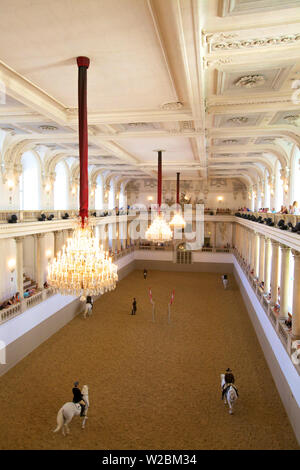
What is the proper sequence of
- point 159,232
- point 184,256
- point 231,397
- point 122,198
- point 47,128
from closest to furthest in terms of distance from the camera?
point 231,397, point 47,128, point 159,232, point 184,256, point 122,198

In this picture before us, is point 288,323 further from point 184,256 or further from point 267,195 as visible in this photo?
point 184,256

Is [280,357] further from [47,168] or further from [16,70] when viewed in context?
[47,168]

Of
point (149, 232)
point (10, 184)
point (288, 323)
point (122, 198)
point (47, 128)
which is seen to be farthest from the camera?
point (122, 198)

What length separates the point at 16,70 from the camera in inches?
243

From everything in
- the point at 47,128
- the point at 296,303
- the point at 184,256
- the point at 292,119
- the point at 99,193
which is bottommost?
the point at 184,256

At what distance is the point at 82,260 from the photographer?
221 inches

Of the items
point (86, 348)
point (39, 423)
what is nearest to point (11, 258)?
point (86, 348)

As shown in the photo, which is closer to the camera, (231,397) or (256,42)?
(256,42)

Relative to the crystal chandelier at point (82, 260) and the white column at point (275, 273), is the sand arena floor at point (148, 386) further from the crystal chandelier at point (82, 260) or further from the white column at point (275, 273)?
the crystal chandelier at point (82, 260)

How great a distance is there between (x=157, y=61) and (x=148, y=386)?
346 inches

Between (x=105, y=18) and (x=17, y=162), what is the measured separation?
10.6 meters

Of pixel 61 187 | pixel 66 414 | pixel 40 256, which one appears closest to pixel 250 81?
pixel 66 414

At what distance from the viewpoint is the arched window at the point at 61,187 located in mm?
18705

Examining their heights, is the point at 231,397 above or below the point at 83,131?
below
